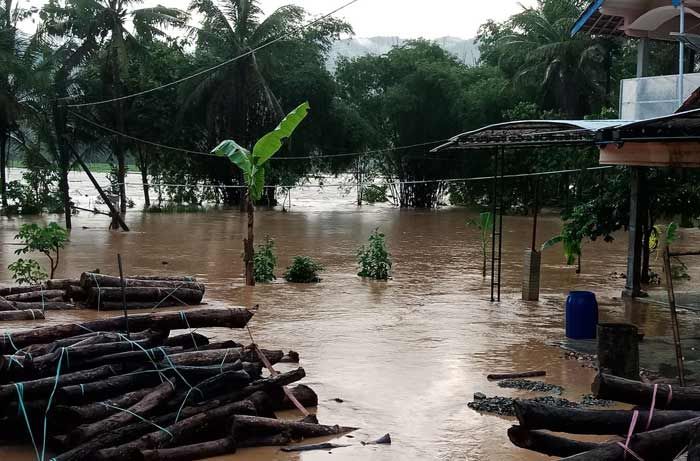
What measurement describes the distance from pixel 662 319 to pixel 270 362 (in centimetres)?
731

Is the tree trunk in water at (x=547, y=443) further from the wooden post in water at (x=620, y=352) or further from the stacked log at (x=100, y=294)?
the stacked log at (x=100, y=294)

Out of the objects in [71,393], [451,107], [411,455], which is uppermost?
[451,107]

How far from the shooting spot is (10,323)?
38.9 feet

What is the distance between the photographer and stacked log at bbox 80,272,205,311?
42.5ft

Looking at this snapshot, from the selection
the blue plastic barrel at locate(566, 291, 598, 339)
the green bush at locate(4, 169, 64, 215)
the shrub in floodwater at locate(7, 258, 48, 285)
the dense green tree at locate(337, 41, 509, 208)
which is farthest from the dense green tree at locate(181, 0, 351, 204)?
the blue plastic barrel at locate(566, 291, 598, 339)

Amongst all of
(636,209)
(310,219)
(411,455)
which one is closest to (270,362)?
(411,455)

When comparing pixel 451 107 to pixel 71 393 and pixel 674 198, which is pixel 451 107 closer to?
pixel 674 198

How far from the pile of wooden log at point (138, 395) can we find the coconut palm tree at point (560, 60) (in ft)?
94.7

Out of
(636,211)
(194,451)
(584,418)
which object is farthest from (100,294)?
(584,418)

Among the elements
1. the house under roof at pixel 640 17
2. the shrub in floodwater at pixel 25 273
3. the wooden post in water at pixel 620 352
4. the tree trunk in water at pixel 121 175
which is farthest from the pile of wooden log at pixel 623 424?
the tree trunk in water at pixel 121 175

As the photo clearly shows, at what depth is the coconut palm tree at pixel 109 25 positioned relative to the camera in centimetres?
3061

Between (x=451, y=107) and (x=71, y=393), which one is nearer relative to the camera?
(x=71, y=393)

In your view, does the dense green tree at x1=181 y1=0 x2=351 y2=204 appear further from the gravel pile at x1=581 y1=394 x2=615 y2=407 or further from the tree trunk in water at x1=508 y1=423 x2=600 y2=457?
the tree trunk in water at x1=508 y1=423 x2=600 y2=457

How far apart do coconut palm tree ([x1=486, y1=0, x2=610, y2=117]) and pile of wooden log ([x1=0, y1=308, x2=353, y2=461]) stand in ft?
94.7
